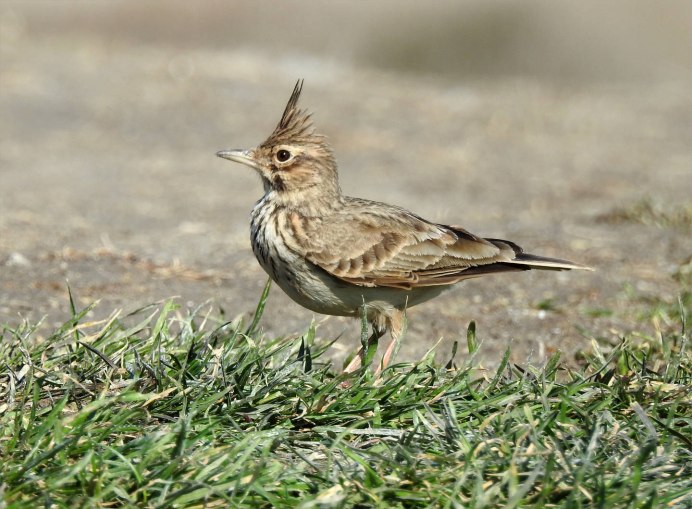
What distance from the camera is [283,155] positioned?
5.71 m

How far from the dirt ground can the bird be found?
2.29ft

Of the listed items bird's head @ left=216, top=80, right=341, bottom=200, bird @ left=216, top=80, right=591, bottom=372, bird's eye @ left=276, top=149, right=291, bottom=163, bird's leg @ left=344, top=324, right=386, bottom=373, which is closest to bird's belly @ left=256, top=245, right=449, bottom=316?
bird @ left=216, top=80, right=591, bottom=372

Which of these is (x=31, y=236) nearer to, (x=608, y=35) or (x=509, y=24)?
(x=509, y=24)

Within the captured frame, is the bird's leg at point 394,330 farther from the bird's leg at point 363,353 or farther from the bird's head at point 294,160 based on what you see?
the bird's head at point 294,160

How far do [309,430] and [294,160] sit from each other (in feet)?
6.01

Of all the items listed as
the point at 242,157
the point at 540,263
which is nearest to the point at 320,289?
the point at 242,157

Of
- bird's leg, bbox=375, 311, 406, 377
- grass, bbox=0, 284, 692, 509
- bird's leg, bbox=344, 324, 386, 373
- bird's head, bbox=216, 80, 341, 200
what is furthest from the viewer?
bird's head, bbox=216, 80, 341, 200

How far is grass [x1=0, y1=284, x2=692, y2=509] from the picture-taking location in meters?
3.72

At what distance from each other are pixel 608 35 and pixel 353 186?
495 inches

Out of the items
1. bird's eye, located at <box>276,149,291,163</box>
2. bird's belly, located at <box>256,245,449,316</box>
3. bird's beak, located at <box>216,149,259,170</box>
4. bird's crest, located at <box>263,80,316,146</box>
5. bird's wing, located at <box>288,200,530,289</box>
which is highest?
bird's crest, located at <box>263,80,316,146</box>

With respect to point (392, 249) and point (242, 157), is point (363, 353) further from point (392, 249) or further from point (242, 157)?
point (242, 157)

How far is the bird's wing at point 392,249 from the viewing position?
17.2 ft

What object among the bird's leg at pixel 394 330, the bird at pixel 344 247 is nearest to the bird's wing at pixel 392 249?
the bird at pixel 344 247

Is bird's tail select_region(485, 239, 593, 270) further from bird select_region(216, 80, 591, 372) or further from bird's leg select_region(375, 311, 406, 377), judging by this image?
bird's leg select_region(375, 311, 406, 377)
